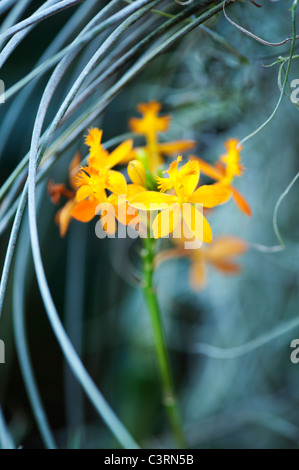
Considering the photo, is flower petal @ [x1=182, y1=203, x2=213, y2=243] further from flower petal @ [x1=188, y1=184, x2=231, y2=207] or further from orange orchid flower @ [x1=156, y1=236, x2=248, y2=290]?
orange orchid flower @ [x1=156, y1=236, x2=248, y2=290]

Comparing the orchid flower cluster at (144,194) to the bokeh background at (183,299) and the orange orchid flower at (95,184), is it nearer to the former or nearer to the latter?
the orange orchid flower at (95,184)

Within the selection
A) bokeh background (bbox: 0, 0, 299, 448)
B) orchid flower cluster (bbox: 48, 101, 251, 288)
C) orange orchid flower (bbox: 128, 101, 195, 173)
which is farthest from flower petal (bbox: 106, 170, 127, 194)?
bokeh background (bbox: 0, 0, 299, 448)

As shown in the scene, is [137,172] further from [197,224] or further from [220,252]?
[220,252]

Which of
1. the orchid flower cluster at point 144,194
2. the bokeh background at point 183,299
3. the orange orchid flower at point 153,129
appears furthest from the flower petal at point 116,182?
the bokeh background at point 183,299

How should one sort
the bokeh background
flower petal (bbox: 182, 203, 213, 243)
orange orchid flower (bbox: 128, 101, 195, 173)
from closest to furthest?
flower petal (bbox: 182, 203, 213, 243)
orange orchid flower (bbox: 128, 101, 195, 173)
the bokeh background

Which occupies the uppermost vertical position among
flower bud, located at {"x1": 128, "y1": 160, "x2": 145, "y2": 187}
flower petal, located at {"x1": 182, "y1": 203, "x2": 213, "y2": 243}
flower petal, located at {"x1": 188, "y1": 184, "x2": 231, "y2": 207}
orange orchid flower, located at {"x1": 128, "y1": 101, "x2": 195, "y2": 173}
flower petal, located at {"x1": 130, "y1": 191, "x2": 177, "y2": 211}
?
orange orchid flower, located at {"x1": 128, "y1": 101, "x2": 195, "y2": 173}

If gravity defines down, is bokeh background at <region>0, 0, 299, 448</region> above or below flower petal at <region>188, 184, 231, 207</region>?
above

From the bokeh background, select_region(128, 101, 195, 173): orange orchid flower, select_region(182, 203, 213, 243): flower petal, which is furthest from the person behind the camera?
the bokeh background

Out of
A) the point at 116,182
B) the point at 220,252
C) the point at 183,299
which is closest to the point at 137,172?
the point at 116,182

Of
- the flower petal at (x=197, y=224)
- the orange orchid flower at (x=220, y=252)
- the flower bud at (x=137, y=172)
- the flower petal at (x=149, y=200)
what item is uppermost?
the orange orchid flower at (x=220, y=252)
